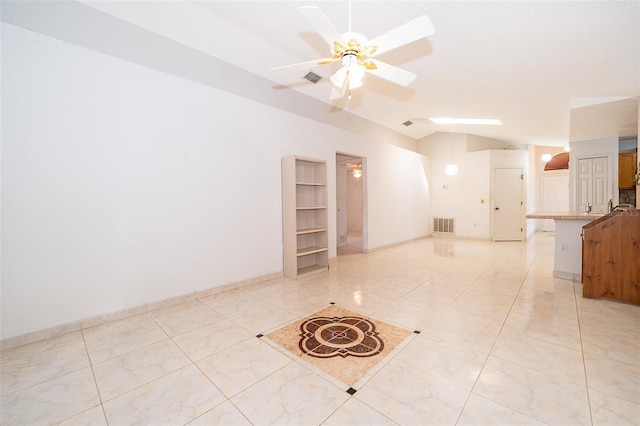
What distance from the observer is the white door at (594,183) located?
596 centimetres

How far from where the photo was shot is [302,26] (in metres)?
3.13

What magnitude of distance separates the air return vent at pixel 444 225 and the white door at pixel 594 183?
3.01m

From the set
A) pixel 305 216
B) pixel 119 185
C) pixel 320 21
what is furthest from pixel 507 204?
pixel 119 185

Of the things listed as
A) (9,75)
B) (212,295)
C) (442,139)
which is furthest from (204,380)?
(442,139)

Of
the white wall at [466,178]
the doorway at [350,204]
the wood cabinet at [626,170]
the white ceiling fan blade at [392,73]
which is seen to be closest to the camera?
the white ceiling fan blade at [392,73]

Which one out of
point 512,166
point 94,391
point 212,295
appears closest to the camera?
point 94,391

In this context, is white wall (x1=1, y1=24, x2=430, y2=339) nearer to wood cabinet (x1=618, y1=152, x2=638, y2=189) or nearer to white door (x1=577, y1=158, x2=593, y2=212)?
white door (x1=577, y1=158, x2=593, y2=212)

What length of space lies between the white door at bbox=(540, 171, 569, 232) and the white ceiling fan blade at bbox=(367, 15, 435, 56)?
1092 centimetres

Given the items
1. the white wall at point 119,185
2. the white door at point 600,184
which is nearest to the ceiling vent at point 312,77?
the white wall at point 119,185

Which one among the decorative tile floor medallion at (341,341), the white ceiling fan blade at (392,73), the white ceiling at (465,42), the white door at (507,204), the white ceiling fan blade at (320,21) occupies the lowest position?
the decorative tile floor medallion at (341,341)

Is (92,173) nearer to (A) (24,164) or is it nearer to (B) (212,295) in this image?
(A) (24,164)

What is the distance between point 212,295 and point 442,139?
8285 millimetres

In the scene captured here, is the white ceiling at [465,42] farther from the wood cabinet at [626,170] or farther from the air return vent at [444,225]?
the air return vent at [444,225]

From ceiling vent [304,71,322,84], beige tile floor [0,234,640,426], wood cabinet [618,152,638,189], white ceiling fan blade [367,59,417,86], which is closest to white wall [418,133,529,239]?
wood cabinet [618,152,638,189]
